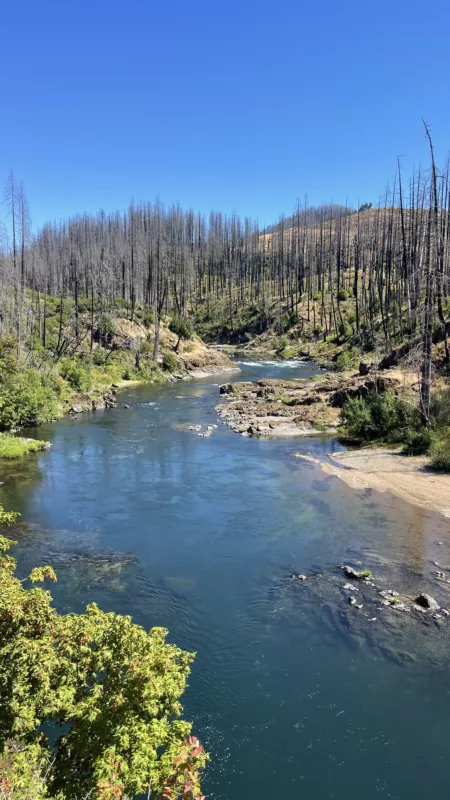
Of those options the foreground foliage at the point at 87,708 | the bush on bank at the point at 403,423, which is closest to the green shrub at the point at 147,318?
the bush on bank at the point at 403,423

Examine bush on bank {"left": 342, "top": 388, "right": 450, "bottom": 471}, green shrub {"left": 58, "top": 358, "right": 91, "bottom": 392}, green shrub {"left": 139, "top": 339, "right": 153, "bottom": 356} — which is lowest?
bush on bank {"left": 342, "top": 388, "right": 450, "bottom": 471}

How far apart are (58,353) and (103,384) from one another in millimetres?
5238

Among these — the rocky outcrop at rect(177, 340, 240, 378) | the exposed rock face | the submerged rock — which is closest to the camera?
the submerged rock

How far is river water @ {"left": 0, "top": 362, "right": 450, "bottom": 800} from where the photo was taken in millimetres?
9266

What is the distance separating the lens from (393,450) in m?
27.7

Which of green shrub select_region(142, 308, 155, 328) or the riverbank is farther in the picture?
green shrub select_region(142, 308, 155, 328)

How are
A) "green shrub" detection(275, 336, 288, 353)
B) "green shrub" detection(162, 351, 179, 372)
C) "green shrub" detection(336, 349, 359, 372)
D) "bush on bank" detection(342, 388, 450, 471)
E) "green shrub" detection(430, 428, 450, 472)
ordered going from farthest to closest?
"green shrub" detection(275, 336, 288, 353), "green shrub" detection(162, 351, 179, 372), "green shrub" detection(336, 349, 359, 372), "bush on bank" detection(342, 388, 450, 471), "green shrub" detection(430, 428, 450, 472)

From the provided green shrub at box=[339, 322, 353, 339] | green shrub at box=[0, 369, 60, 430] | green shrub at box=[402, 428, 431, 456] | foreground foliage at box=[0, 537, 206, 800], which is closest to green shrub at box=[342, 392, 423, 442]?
green shrub at box=[402, 428, 431, 456]

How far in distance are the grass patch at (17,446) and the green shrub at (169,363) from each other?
109 feet

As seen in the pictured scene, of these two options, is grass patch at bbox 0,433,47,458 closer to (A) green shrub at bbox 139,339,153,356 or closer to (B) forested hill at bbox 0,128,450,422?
(B) forested hill at bbox 0,128,450,422

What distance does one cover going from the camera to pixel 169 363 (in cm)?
6306

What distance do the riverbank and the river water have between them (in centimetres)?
81

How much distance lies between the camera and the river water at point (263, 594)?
927 centimetres

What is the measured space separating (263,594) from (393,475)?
1141 centimetres
